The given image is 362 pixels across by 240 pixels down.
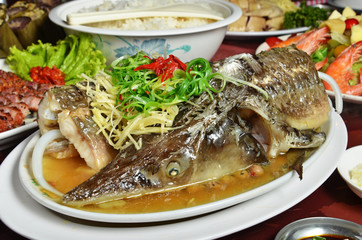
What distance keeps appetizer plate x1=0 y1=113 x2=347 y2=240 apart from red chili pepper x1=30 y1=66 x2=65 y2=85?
1.62 metres

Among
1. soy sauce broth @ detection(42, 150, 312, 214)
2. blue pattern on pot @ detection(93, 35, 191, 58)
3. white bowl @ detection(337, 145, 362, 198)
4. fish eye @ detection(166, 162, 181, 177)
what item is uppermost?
fish eye @ detection(166, 162, 181, 177)

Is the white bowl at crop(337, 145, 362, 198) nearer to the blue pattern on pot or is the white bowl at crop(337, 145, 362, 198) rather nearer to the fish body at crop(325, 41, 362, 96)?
the fish body at crop(325, 41, 362, 96)

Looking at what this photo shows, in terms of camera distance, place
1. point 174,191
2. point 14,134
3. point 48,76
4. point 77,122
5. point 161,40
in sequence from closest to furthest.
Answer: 1. point 174,191
2. point 77,122
3. point 14,134
4. point 161,40
5. point 48,76

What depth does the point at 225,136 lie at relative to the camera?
1751mm

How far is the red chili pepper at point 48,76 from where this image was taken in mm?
3305

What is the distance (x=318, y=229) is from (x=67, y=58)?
9.20 feet

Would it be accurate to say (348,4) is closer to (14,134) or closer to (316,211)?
(316,211)

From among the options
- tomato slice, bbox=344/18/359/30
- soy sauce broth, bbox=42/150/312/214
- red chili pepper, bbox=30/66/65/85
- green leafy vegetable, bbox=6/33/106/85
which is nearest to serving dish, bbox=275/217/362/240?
soy sauce broth, bbox=42/150/312/214

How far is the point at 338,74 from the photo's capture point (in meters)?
3.16

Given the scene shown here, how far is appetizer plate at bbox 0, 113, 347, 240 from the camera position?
151 centimetres

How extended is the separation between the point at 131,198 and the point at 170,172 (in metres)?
0.21

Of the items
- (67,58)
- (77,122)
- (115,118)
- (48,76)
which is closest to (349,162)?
(115,118)

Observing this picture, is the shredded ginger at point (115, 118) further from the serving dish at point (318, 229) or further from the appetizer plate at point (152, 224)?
the serving dish at point (318, 229)

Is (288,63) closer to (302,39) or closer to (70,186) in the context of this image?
(70,186)
